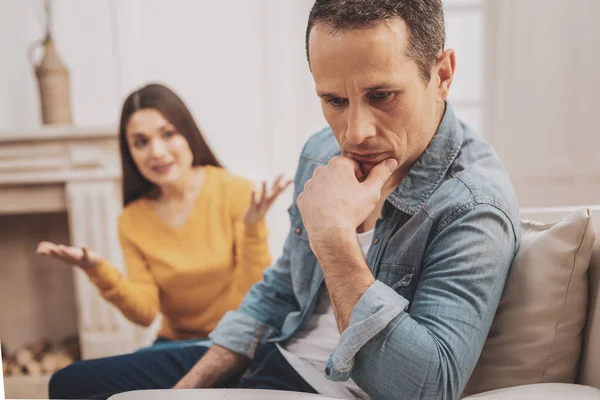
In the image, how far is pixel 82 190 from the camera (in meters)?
2.40

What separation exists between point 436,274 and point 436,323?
2.7 inches

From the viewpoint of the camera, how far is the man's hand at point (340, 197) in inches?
31.3

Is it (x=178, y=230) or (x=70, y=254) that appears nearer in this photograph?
(x=70, y=254)

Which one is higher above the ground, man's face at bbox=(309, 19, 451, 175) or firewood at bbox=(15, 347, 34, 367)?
man's face at bbox=(309, 19, 451, 175)

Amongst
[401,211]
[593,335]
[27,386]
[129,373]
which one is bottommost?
[27,386]

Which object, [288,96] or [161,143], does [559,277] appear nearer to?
[161,143]

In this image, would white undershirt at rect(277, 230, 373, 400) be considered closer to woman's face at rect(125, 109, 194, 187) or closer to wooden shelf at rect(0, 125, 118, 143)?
woman's face at rect(125, 109, 194, 187)

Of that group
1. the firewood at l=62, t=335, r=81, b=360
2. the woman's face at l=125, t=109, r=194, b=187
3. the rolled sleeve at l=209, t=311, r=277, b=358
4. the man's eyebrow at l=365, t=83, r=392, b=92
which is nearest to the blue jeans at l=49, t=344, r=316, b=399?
the rolled sleeve at l=209, t=311, r=277, b=358

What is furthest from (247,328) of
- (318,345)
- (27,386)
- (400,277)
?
(27,386)

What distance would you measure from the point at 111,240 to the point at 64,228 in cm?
45

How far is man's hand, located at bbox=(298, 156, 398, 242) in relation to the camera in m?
0.80

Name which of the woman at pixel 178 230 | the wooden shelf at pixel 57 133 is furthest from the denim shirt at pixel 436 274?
the wooden shelf at pixel 57 133

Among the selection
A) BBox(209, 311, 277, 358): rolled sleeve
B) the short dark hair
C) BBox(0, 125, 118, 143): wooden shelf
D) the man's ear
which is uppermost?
the short dark hair

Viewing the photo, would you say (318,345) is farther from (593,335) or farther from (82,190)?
(82,190)
